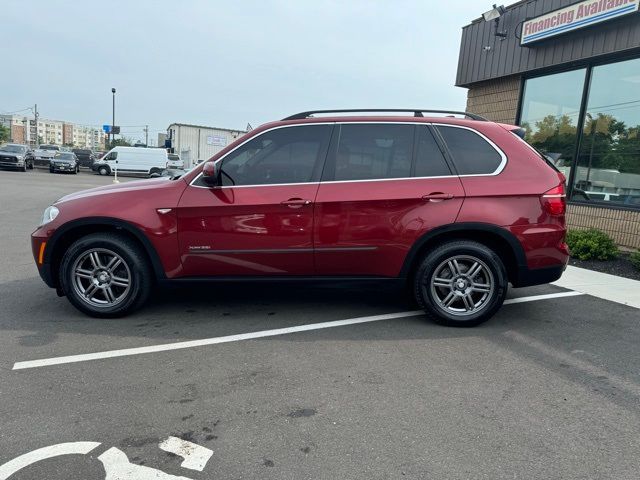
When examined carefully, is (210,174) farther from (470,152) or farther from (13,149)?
(13,149)

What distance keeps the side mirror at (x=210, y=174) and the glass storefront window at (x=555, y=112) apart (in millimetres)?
6571

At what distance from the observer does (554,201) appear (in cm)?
420

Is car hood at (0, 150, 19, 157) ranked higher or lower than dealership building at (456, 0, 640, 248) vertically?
lower

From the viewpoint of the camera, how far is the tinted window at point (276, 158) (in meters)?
4.24

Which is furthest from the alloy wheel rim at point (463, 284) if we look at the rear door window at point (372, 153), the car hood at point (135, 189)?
the car hood at point (135, 189)

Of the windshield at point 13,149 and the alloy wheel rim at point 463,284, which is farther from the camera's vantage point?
the windshield at point 13,149

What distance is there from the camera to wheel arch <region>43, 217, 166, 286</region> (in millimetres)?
4191

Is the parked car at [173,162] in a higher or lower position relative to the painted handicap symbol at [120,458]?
higher

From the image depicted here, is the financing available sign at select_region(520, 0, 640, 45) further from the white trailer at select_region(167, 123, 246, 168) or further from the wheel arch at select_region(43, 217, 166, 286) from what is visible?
the white trailer at select_region(167, 123, 246, 168)

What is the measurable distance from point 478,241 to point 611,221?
190 inches

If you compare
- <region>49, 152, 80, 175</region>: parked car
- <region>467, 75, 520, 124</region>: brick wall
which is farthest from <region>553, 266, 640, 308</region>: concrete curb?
<region>49, 152, 80, 175</region>: parked car

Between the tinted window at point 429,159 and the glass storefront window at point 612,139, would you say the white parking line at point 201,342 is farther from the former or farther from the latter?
the glass storefront window at point 612,139

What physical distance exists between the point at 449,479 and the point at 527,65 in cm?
900

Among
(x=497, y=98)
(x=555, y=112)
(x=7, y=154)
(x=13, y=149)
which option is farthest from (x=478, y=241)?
(x=13, y=149)
